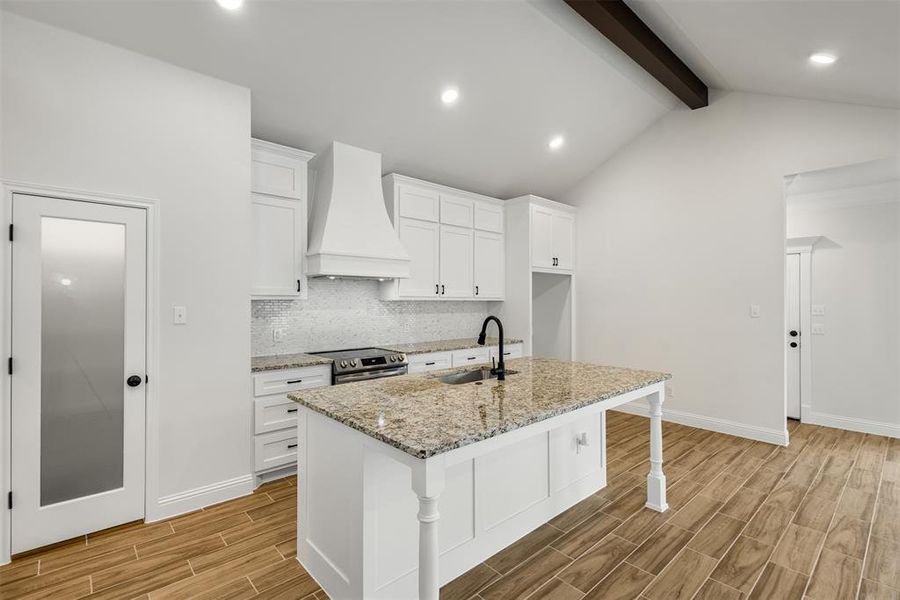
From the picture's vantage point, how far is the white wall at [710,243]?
3926mm

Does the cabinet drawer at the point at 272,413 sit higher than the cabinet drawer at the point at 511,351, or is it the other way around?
the cabinet drawer at the point at 511,351

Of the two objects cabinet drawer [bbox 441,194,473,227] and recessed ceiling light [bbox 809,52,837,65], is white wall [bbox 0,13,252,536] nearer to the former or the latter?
cabinet drawer [bbox 441,194,473,227]

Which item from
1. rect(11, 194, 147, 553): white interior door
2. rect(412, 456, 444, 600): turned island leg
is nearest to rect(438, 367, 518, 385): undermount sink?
rect(412, 456, 444, 600): turned island leg

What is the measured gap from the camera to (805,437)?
420 cm

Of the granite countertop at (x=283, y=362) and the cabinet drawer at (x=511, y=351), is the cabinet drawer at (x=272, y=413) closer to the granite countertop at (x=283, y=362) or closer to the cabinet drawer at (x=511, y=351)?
the granite countertop at (x=283, y=362)

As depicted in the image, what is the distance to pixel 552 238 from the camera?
17.5 ft

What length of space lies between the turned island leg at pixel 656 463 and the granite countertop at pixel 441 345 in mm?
1841

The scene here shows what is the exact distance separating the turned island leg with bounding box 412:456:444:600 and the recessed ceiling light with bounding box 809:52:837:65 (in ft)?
11.9

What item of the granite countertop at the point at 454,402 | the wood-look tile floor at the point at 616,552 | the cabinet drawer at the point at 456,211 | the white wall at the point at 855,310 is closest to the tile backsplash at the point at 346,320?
the cabinet drawer at the point at 456,211

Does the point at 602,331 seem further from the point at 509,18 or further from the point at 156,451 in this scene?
the point at 156,451

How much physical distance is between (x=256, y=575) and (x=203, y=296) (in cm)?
169

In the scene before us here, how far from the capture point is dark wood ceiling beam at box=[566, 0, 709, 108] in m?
3.04

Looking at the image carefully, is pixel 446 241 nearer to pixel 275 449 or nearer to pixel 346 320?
pixel 346 320

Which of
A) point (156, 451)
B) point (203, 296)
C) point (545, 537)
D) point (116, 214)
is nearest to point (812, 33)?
point (545, 537)
